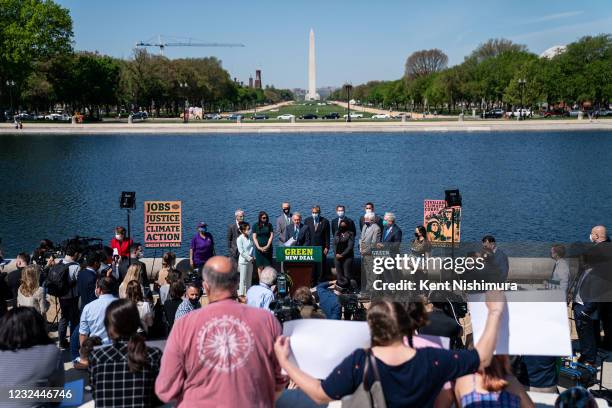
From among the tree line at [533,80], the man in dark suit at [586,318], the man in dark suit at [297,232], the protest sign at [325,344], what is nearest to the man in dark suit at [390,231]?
the man in dark suit at [297,232]

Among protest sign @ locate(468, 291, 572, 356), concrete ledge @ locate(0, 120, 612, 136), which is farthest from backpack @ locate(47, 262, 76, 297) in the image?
concrete ledge @ locate(0, 120, 612, 136)

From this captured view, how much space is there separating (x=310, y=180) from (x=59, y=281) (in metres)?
33.1

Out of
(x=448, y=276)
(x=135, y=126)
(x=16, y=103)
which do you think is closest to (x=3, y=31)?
(x=16, y=103)

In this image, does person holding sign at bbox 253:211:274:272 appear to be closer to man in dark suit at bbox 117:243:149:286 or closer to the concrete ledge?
man in dark suit at bbox 117:243:149:286

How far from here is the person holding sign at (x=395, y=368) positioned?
147 inches

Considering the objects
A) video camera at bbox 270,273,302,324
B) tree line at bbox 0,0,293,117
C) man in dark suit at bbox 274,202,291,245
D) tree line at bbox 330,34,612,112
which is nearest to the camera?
video camera at bbox 270,273,302,324

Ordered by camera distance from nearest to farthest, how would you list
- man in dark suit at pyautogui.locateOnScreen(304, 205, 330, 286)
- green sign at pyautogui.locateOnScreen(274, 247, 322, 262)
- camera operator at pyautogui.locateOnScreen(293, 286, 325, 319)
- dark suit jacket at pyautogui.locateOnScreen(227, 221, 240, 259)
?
camera operator at pyautogui.locateOnScreen(293, 286, 325, 319) → green sign at pyautogui.locateOnScreen(274, 247, 322, 262) → dark suit jacket at pyautogui.locateOnScreen(227, 221, 240, 259) → man in dark suit at pyautogui.locateOnScreen(304, 205, 330, 286)

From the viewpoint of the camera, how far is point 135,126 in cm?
8169

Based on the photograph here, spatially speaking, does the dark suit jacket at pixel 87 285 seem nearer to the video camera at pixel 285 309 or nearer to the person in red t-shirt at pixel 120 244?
the video camera at pixel 285 309

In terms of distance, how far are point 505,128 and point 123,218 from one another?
5896cm

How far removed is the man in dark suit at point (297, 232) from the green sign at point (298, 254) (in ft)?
2.72

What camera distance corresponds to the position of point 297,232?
14.0m

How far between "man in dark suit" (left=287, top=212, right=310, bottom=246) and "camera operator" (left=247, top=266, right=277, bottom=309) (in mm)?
5471

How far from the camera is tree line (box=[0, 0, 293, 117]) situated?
89.2 meters
